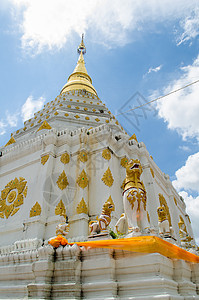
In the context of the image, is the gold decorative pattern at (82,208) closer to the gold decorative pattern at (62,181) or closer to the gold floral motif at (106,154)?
the gold decorative pattern at (62,181)

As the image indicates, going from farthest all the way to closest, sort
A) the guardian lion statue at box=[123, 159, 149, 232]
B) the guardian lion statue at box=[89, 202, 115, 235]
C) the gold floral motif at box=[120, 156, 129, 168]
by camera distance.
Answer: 1. the gold floral motif at box=[120, 156, 129, 168]
2. the guardian lion statue at box=[89, 202, 115, 235]
3. the guardian lion statue at box=[123, 159, 149, 232]

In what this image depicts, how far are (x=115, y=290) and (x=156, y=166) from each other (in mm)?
13012

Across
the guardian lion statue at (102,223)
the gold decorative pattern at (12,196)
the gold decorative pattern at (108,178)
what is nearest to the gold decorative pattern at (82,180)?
the gold decorative pattern at (108,178)

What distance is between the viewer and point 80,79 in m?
27.6

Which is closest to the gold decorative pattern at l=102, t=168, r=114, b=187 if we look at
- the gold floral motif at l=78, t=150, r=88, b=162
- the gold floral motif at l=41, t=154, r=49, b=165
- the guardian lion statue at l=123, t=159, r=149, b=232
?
the gold floral motif at l=78, t=150, r=88, b=162

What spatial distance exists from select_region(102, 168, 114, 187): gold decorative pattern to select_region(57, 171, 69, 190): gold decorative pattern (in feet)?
6.89

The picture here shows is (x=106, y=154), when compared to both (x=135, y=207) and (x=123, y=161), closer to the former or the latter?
(x=123, y=161)

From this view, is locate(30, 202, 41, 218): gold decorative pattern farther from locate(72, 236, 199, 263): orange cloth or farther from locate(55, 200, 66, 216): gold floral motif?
locate(72, 236, 199, 263): orange cloth

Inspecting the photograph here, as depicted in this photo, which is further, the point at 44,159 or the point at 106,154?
the point at 44,159

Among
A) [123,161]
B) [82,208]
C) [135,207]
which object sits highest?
[123,161]

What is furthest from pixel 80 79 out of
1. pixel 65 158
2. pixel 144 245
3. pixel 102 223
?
pixel 144 245

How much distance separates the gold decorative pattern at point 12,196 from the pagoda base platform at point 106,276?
789cm

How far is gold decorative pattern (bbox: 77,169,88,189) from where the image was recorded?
471 inches

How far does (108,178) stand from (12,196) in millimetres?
6075
